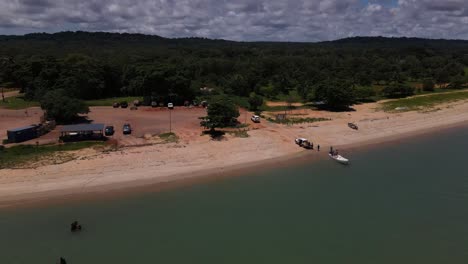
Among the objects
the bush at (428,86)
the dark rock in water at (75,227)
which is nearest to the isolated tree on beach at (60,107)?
the dark rock in water at (75,227)

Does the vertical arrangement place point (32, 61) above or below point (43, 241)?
above

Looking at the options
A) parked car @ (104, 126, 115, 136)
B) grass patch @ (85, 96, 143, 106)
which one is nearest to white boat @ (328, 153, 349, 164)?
parked car @ (104, 126, 115, 136)

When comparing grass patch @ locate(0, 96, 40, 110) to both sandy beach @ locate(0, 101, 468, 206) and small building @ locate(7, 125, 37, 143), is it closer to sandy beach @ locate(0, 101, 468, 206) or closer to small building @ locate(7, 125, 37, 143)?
small building @ locate(7, 125, 37, 143)

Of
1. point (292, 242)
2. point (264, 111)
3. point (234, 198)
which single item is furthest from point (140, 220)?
point (264, 111)

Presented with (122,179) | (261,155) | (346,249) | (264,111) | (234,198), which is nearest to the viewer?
(346,249)

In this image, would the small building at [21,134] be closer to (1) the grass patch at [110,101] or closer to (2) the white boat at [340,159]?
(1) the grass patch at [110,101]

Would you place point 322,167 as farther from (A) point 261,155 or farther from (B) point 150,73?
(B) point 150,73

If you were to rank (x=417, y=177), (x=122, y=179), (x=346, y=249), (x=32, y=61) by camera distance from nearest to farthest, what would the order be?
(x=346, y=249) → (x=122, y=179) → (x=417, y=177) → (x=32, y=61)
